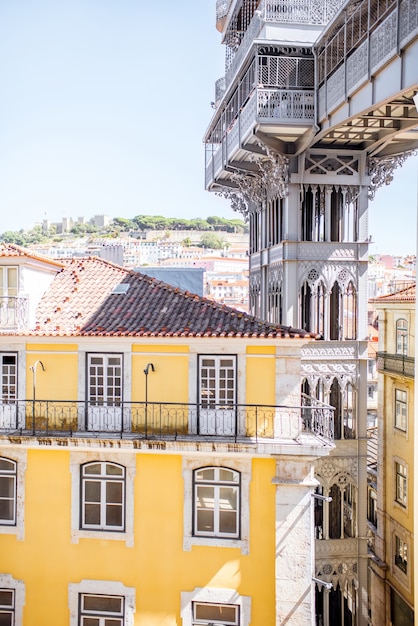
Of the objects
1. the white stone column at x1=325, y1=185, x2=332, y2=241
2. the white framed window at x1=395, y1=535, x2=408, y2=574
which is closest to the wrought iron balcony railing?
the white stone column at x1=325, y1=185, x2=332, y2=241

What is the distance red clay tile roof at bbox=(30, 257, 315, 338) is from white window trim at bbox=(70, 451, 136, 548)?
2581mm

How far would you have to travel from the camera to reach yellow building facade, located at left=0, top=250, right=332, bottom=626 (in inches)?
508

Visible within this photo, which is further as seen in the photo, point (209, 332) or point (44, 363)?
point (44, 363)

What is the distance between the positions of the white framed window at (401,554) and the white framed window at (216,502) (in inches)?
445

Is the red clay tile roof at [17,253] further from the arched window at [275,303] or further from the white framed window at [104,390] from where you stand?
the arched window at [275,303]

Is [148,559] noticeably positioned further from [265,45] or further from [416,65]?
[265,45]

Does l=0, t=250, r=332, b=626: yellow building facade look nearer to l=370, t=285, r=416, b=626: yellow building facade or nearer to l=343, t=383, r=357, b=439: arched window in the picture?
l=343, t=383, r=357, b=439: arched window

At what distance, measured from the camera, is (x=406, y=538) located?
21672mm

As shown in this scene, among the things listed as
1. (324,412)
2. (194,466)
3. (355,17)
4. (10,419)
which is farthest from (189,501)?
(355,17)

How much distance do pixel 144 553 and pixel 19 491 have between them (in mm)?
2980

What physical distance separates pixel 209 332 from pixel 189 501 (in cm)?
354

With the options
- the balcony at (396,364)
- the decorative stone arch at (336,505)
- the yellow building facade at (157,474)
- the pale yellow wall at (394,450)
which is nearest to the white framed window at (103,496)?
the yellow building facade at (157,474)

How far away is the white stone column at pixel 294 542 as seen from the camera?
12.8 m

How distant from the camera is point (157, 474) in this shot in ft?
43.5
